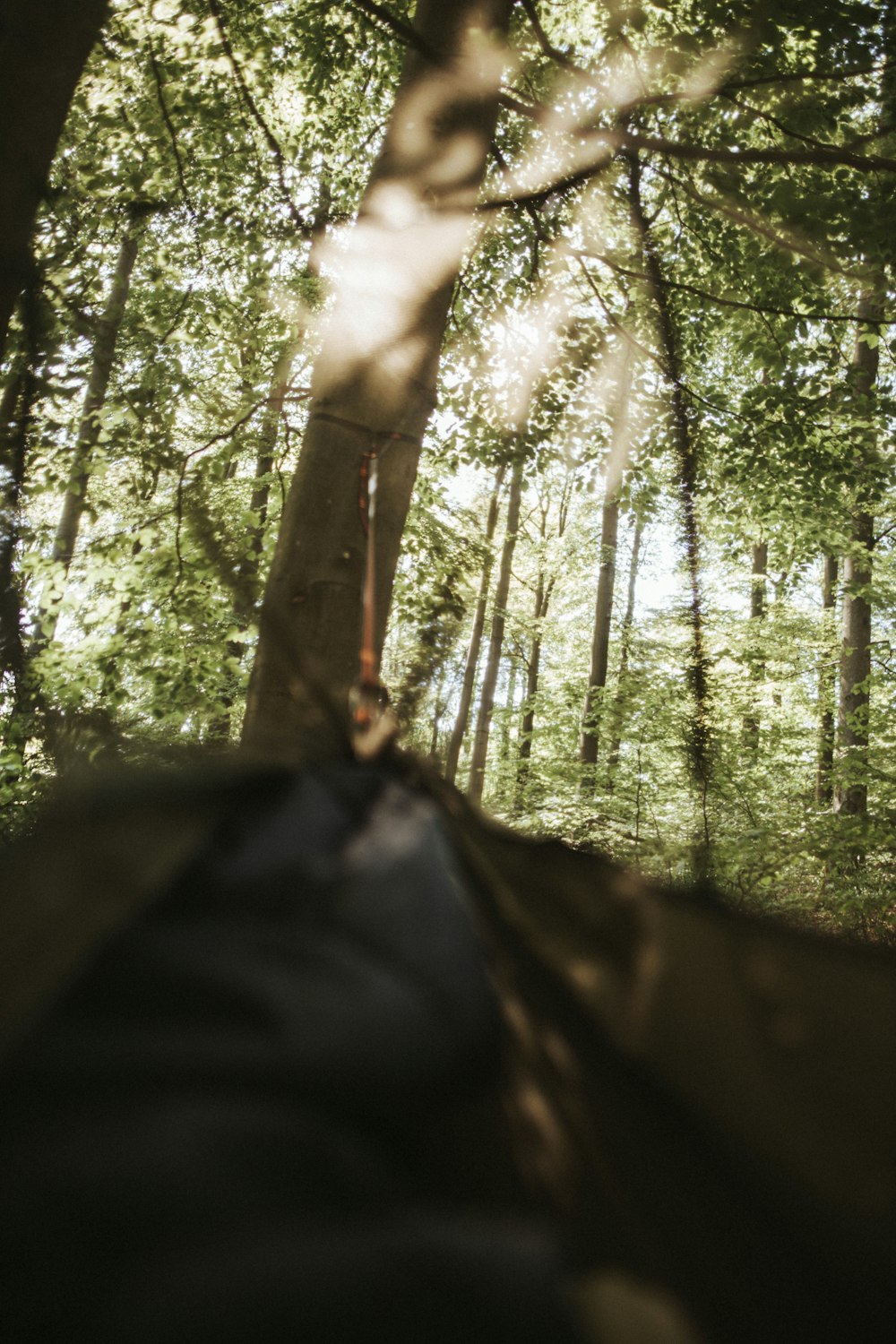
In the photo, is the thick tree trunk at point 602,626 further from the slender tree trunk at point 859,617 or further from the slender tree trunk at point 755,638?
the slender tree trunk at point 859,617

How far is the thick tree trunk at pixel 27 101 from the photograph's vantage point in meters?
2.03

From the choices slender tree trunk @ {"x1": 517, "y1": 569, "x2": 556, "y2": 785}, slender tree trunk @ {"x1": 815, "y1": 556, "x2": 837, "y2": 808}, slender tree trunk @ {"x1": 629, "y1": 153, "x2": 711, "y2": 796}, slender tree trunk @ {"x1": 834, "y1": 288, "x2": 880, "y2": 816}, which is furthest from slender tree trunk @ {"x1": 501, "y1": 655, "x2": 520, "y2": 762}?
slender tree trunk @ {"x1": 629, "y1": 153, "x2": 711, "y2": 796}

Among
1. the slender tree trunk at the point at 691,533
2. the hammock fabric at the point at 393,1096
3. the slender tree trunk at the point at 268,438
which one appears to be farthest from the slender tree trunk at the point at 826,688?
the hammock fabric at the point at 393,1096

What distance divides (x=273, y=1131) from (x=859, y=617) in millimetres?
11818

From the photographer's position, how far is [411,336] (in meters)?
2.98

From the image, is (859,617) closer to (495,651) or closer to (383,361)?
(495,651)

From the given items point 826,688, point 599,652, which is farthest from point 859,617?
point 599,652

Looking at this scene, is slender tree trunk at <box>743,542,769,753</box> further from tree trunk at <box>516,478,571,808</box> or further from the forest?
tree trunk at <box>516,478,571,808</box>

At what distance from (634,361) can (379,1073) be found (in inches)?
269

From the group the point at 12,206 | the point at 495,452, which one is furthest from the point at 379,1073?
the point at 495,452

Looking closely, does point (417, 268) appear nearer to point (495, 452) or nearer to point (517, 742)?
point (495, 452)

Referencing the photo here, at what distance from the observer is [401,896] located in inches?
31.6

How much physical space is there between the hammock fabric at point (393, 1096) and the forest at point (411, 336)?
0.46m

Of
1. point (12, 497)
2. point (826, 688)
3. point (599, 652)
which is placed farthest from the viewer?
point (599, 652)
